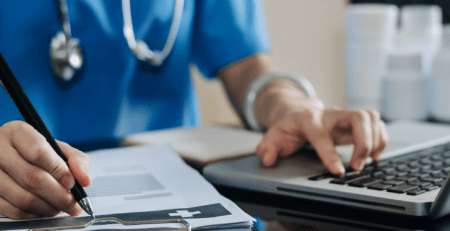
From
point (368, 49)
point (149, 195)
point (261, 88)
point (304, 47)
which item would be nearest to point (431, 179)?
point (149, 195)

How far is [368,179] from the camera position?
415 mm

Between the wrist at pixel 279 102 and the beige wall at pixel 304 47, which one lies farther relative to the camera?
the beige wall at pixel 304 47

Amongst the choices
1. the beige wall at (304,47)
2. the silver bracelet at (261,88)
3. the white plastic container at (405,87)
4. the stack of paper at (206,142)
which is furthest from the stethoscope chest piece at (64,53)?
the beige wall at (304,47)

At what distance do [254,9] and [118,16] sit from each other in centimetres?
27

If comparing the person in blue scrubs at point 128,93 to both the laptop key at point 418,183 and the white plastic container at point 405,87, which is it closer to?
the laptop key at point 418,183

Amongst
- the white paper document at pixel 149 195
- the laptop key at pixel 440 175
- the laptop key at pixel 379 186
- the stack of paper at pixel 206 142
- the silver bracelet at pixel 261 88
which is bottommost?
the laptop key at pixel 440 175

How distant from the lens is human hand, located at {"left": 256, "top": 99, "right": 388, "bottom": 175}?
47 cm

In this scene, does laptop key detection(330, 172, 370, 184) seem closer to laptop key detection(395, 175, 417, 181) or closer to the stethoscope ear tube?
laptop key detection(395, 175, 417, 181)

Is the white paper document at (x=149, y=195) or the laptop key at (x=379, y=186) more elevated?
the white paper document at (x=149, y=195)

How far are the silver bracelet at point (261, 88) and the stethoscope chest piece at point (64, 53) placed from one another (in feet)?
0.87

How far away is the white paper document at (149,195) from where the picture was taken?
330 millimetres

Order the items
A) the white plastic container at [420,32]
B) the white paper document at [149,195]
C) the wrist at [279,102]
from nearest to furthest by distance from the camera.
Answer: the white paper document at [149,195] < the wrist at [279,102] < the white plastic container at [420,32]

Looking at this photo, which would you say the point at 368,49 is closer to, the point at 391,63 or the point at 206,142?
the point at 391,63

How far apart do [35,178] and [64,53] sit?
0.36m
